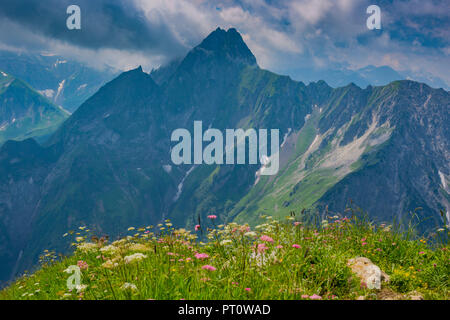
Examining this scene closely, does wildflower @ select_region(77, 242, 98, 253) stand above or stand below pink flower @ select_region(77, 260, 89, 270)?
above

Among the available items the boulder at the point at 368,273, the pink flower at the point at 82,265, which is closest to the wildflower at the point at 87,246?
the pink flower at the point at 82,265

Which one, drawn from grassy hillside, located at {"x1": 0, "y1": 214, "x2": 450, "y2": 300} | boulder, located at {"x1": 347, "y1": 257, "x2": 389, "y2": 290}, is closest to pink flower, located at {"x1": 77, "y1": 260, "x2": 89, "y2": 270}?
grassy hillside, located at {"x1": 0, "y1": 214, "x2": 450, "y2": 300}

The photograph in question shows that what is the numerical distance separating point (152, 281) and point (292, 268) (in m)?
2.86

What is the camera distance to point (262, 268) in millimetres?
5094

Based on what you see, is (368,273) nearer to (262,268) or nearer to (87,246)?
(262,268)

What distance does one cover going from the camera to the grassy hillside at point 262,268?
4.35m

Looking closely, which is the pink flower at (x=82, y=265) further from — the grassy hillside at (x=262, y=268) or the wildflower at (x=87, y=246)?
the wildflower at (x=87, y=246)

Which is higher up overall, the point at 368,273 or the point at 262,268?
the point at 262,268

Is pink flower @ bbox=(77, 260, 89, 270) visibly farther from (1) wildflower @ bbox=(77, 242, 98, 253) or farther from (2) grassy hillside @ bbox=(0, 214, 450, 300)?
(1) wildflower @ bbox=(77, 242, 98, 253)

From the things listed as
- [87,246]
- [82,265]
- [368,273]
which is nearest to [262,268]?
[368,273]

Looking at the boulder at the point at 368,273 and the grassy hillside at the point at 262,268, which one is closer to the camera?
the grassy hillside at the point at 262,268

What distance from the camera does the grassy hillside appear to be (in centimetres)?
435
